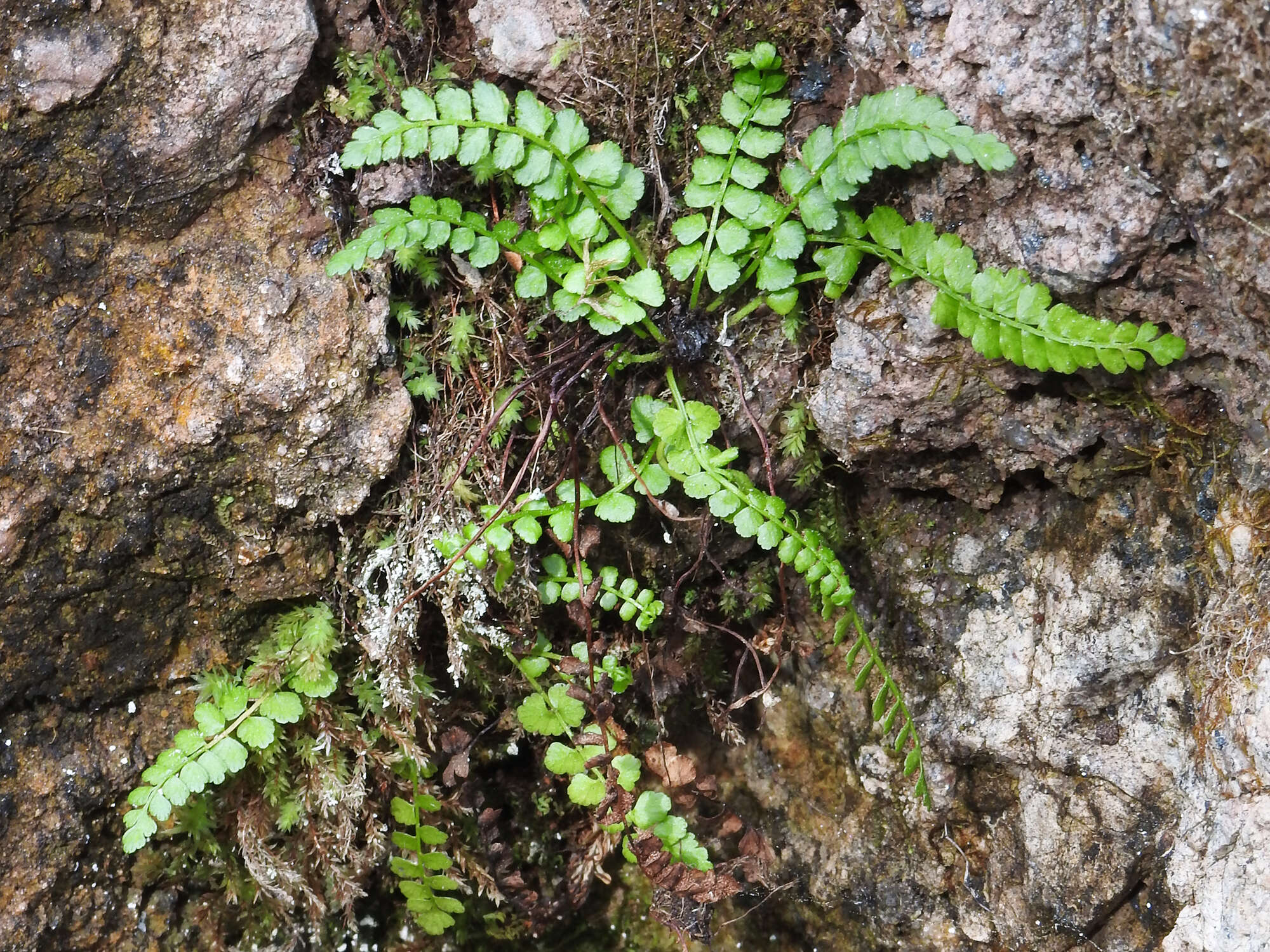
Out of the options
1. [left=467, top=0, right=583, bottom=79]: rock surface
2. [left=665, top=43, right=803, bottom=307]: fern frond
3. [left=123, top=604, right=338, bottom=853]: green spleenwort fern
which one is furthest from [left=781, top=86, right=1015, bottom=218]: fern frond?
[left=123, top=604, right=338, bottom=853]: green spleenwort fern

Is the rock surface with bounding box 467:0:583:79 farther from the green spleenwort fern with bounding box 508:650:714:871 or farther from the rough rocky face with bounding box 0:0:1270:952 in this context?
the green spleenwort fern with bounding box 508:650:714:871

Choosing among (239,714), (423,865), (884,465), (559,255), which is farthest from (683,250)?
(423,865)

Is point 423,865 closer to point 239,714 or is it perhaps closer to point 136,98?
point 239,714

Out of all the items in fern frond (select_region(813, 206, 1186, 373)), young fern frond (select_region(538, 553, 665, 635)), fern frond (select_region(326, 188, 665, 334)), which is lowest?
young fern frond (select_region(538, 553, 665, 635))

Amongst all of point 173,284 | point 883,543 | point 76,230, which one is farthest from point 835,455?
point 76,230

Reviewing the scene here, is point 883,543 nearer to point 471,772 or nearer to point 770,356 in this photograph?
point 770,356

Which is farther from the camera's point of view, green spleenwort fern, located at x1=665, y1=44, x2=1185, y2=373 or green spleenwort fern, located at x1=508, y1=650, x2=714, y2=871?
green spleenwort fern, located at x1=508, y1=650, x2=714, y2=871

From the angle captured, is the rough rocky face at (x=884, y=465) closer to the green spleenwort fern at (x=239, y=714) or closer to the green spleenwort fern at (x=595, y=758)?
the green spleenwort fern at (x=239, y=714)

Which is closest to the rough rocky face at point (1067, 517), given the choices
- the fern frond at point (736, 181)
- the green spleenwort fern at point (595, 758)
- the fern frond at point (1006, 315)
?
the fern frond at point (1006, 315)
